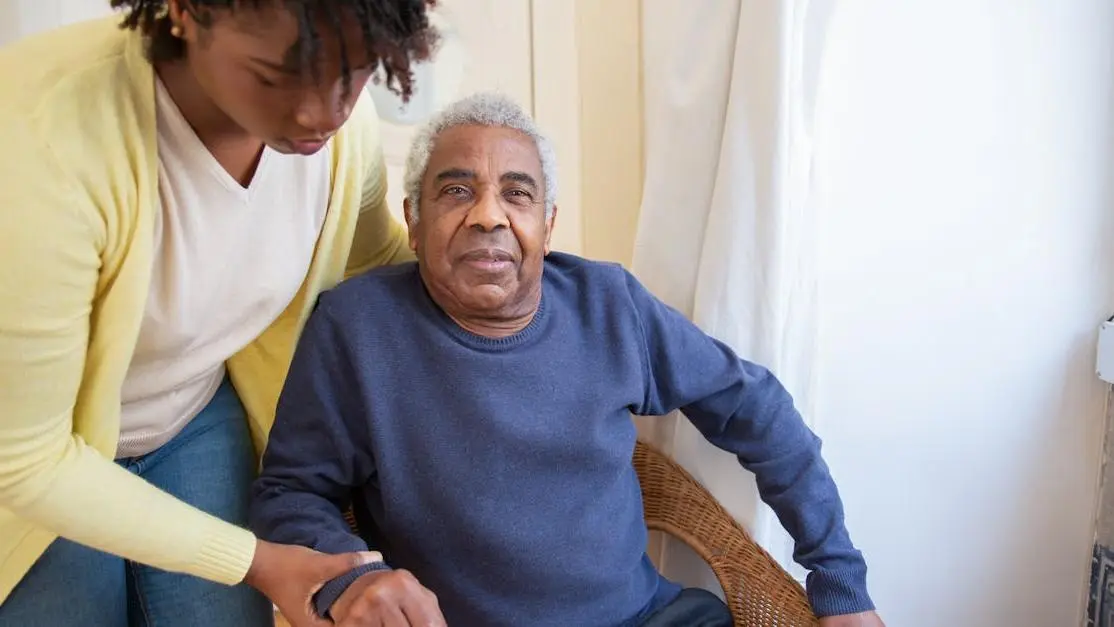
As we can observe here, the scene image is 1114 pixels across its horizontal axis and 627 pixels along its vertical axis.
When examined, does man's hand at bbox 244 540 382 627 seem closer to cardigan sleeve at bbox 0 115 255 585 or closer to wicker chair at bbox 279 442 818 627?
cardigan sleeve at bbox 0 115 255 585

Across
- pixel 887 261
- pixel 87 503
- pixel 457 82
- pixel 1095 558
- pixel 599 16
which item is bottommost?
pixel 1095 558

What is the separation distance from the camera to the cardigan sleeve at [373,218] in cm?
118

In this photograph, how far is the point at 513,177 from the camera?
120 cm

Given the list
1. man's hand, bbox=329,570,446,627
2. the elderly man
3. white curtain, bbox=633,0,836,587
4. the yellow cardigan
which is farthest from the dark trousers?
the yellow cardigan

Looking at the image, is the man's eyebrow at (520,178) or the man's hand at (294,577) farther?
the man's eyebrow at (520,178)

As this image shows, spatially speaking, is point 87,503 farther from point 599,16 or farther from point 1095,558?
point 1095,558

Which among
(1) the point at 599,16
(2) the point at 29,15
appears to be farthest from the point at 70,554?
(1) the point at 599,16

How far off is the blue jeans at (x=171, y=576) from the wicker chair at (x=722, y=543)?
0.20 m

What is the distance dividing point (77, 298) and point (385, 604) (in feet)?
1.51

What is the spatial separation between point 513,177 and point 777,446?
1.83ft

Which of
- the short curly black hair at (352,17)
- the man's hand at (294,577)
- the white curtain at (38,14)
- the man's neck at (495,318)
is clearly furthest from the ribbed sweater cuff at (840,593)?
the white curtain at (38,14)

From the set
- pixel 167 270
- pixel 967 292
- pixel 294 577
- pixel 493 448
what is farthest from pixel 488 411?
pixel 967 292

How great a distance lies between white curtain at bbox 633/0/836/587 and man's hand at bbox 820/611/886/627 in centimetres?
19

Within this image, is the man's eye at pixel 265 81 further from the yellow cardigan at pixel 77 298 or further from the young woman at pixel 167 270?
the yellow cardigan at pixel 77 298
